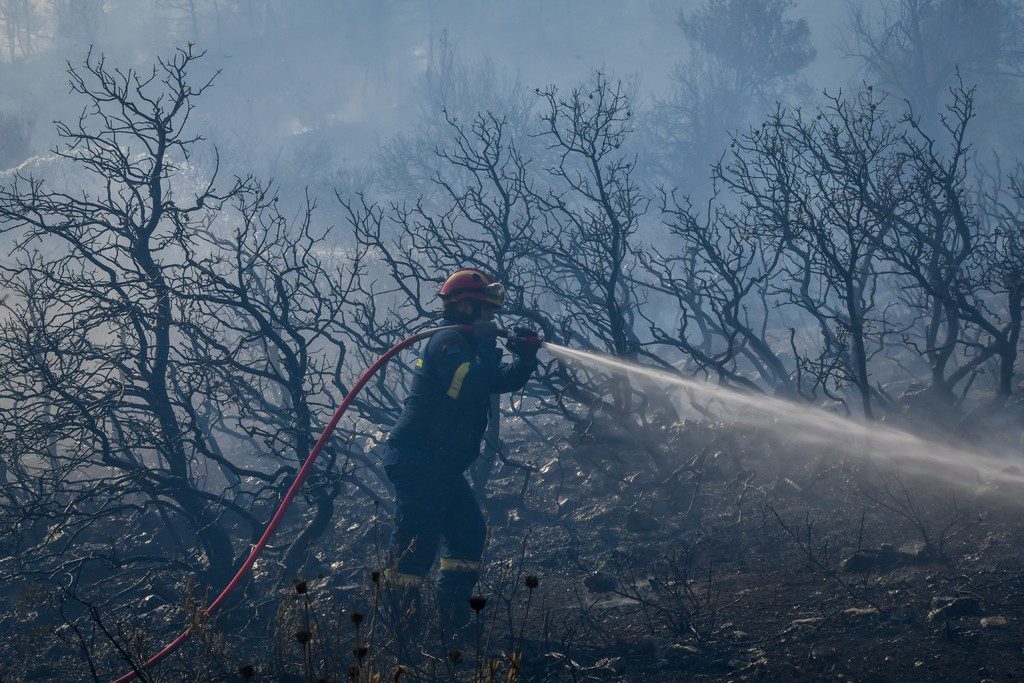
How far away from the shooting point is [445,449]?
17.8 feet

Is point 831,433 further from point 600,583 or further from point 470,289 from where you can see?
point 470,289

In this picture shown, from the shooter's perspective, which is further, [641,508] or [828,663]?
[641,508]

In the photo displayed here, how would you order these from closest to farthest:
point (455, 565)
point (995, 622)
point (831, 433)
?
point (995, 622) → point (455, 565) → point (831, 433)

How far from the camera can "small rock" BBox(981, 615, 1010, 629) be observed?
3.70m

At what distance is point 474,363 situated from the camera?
5312 millimetres

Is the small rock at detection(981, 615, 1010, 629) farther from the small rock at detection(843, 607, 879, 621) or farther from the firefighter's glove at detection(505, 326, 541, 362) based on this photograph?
the firefighter's glove at detection(505, 326, 541, 362)

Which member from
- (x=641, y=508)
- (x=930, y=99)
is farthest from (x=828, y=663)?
(x=930, y=99)

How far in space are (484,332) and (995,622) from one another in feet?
11.1

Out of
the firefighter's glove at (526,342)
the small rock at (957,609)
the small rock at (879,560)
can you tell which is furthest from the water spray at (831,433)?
the small rock at (957,609)

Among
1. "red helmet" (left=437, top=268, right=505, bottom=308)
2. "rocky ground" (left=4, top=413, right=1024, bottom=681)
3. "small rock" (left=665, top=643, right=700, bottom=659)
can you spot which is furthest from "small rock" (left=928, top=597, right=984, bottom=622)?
"red helmet" (left=437, top=268, right=505, bottom=308)

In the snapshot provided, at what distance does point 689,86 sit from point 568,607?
32.8m

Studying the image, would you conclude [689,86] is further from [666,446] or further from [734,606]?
[734,606]

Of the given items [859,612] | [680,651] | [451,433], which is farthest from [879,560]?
[451,433]

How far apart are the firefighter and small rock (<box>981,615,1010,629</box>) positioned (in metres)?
2.89
